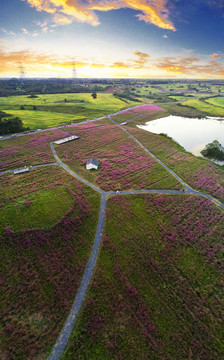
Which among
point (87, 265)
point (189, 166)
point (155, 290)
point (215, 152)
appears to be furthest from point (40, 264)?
point (215, 152)

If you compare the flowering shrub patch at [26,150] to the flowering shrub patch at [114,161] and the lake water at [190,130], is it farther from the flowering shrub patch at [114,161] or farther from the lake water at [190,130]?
the lake water at [190,130]

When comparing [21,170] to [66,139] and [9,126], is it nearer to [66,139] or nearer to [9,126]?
[66,139]

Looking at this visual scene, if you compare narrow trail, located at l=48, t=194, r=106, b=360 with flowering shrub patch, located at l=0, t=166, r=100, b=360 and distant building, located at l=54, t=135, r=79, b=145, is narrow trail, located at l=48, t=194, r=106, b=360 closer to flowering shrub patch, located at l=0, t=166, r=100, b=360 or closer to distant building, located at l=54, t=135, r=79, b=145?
flowering shrub patch, located at l=0, t=166, r=100, b=360

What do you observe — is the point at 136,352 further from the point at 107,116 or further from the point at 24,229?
the point at 107,116

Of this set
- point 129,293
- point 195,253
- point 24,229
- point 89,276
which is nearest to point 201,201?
point 195,253

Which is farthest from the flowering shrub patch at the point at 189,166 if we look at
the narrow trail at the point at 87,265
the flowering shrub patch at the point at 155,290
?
A: the flowering shrub patch at the point at 155,290

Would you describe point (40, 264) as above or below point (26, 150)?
below
